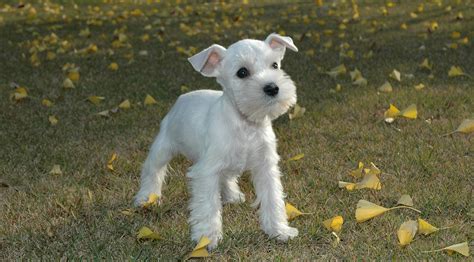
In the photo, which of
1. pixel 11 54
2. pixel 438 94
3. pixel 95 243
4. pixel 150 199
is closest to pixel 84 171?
pixel 150 199

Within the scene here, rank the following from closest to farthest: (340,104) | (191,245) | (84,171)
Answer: (191,245), (84,171), (340,104)

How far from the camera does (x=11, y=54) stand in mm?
10148

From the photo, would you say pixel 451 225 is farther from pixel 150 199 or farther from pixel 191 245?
pixel 150 199

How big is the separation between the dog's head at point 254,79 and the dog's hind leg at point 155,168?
91 cm

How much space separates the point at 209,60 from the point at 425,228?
1711 mm

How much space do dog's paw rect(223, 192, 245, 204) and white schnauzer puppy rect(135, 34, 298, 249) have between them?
41cm

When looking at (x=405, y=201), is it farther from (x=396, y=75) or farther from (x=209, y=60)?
(x=396, y=75)

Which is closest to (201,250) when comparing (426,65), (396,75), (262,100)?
(262,100)

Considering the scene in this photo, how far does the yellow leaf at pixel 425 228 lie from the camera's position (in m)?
3.59

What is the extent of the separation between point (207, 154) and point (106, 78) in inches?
196

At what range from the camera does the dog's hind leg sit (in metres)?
4.45

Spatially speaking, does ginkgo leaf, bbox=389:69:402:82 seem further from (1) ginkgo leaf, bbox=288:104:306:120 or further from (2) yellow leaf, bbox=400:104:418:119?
(1) ginkgo leaf, bbox=288:104:306:120

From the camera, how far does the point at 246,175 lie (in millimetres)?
5039

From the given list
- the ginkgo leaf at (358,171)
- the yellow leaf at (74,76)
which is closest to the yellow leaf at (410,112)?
the ginkgo leaf at (358,171)
